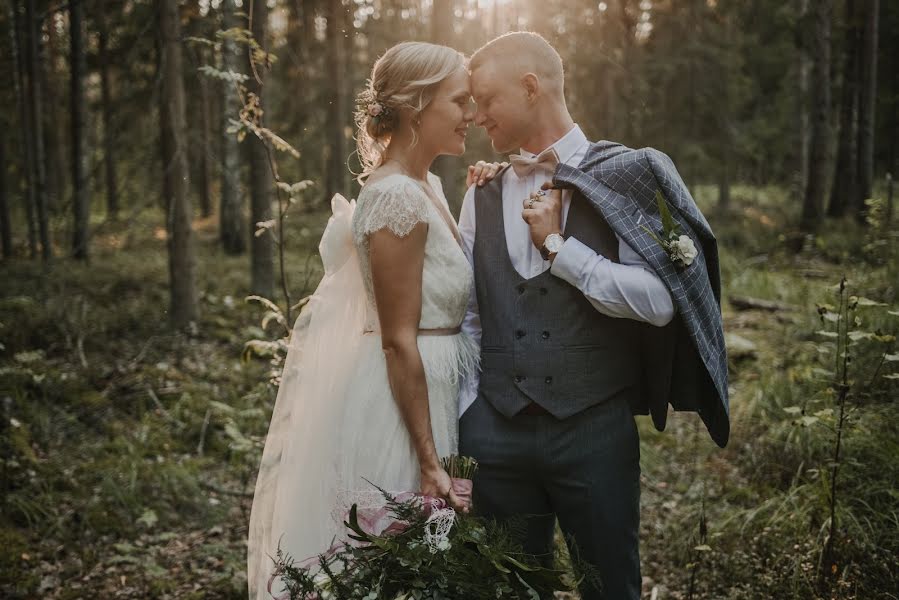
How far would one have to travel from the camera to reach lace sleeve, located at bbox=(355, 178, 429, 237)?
7.53 feet

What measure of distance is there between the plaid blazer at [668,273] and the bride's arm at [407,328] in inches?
21.7

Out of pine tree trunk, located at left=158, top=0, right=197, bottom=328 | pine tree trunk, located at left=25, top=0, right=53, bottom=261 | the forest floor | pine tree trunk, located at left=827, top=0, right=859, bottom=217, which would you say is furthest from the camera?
pine tree trunk, located at left=827, top=0, right=859, bottom=217

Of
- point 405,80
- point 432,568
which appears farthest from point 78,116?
point 432,568

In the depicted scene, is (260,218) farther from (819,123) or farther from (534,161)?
(819,123)

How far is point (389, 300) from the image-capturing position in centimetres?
231

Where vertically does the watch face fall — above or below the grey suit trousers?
above

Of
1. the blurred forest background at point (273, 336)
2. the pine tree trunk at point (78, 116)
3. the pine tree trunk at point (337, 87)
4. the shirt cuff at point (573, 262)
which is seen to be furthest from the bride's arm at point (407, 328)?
the pine tree trunk at point (337, 87)

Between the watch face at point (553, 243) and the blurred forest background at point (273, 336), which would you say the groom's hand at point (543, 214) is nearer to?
the watch face at point (553, 243)

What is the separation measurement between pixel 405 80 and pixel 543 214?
0.67 metres

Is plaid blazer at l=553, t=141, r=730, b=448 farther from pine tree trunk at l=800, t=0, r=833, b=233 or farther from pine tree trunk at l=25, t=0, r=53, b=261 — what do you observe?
pine tree trunk at l=800, t=0, r=833, b=233

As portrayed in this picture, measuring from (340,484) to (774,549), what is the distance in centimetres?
261

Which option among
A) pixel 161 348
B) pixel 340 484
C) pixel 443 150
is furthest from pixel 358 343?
pixel 161 348

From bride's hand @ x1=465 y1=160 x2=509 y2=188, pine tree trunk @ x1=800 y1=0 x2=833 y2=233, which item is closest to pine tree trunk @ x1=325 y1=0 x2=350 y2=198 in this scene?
pine tree trunk @ x1=800 y1=0 x2=833 y2=233

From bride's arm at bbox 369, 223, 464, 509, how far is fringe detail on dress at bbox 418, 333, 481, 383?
0.09 metres
